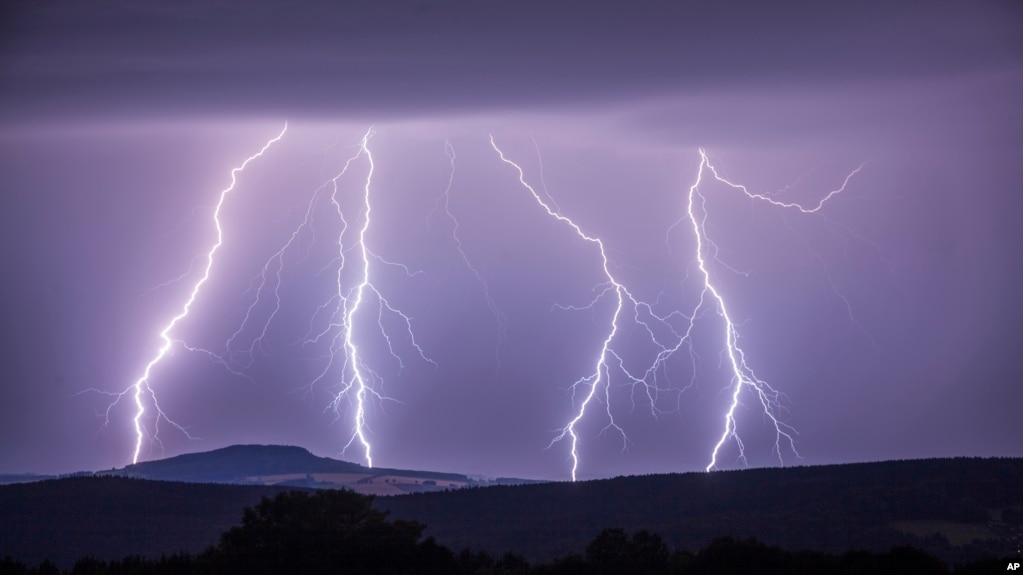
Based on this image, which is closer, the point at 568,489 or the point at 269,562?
the point at 269,562

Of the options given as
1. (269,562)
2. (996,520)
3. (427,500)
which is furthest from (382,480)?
(269,562)

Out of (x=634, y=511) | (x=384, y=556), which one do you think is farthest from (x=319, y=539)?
(x=634, y=511)

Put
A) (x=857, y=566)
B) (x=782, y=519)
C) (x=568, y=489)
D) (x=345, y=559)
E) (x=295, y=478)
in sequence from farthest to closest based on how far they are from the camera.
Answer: (x=295, y=478) → (x=568, y=489) → (x=782, y=519) → (x=345, y=559) → (x=857, y=566)

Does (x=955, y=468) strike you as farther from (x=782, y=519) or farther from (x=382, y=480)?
(x=382, y=480)

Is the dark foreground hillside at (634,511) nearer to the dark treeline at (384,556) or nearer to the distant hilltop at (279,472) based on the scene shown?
the dark treeline at (384,556)

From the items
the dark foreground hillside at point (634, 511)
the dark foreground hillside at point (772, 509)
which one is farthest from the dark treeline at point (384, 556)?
the dark foreground hillside at point (772, 509)

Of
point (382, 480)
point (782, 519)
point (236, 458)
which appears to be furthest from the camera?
point (236, 458)

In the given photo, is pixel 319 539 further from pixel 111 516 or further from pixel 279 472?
pixel 279 472
